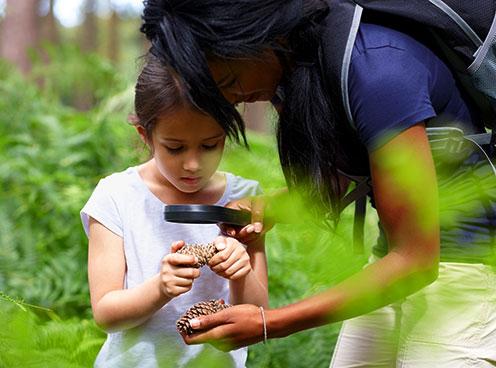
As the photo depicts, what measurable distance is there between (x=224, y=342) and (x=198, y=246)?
263mm

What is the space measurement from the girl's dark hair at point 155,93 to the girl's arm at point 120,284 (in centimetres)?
33

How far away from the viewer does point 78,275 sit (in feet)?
14.9

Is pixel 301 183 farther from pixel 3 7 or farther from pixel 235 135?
pixel 3 7

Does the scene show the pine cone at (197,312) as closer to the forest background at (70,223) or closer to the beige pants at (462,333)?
the forest background at (70,223)

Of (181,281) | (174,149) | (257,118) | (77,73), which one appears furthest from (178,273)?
(257,118)

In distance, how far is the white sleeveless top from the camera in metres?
2.32

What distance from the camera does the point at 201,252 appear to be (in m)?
2.05

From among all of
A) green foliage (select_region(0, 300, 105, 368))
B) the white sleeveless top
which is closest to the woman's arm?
the white sleeveless top

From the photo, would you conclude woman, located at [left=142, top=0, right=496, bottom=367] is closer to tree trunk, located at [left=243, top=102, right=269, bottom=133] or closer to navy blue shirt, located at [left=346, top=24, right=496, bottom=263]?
navy blue shirt, located at [left=346, top=24, right=496, bottom=263]

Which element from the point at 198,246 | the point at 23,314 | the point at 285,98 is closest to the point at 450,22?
the point at 285,98

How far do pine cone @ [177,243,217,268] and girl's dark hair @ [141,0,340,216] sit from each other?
293mm

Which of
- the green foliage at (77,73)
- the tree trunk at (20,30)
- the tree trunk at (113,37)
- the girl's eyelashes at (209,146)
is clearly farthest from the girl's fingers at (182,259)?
the tree trunk at (113,37)

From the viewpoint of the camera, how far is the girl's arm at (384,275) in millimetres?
1708

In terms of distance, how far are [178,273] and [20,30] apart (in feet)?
30.3
